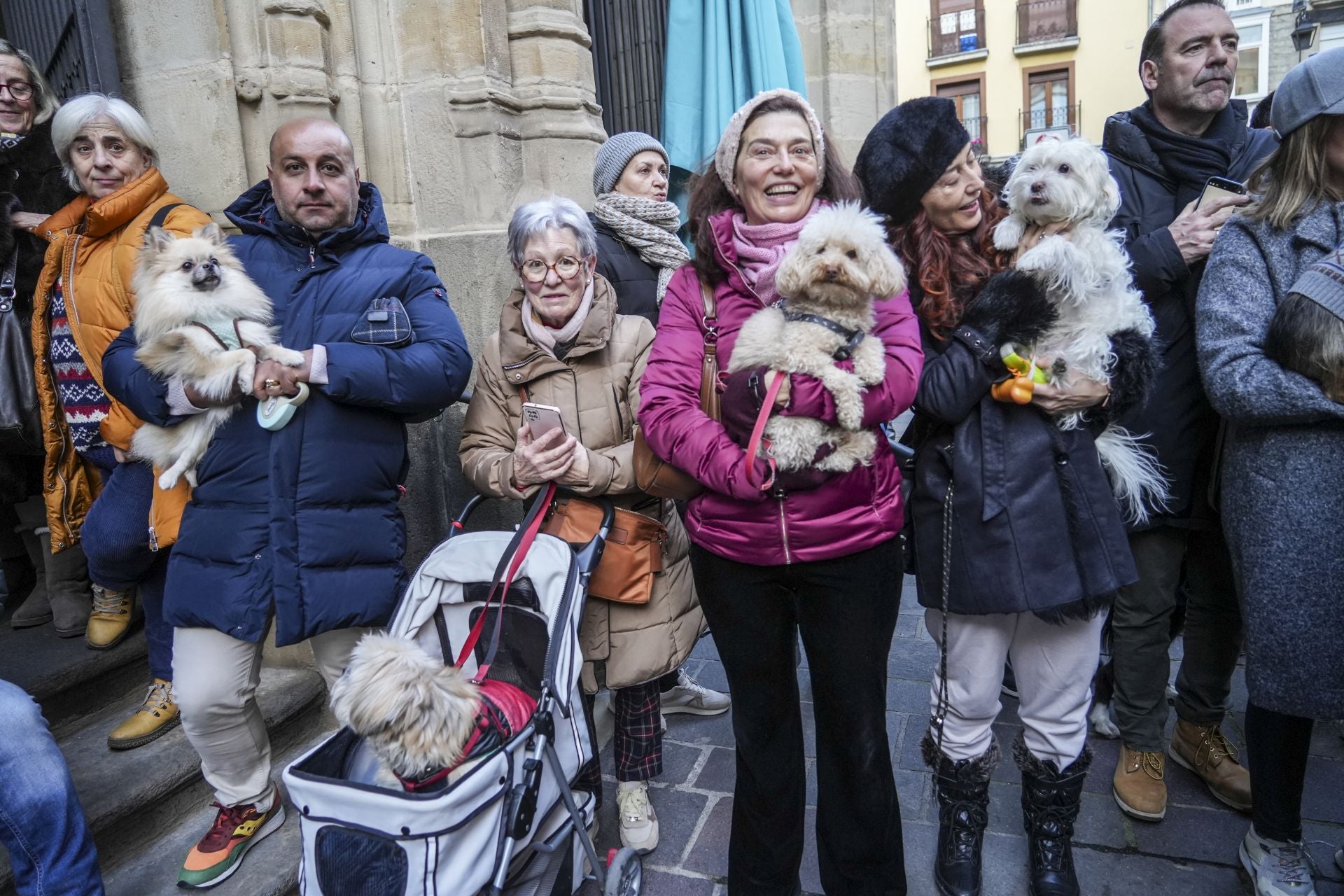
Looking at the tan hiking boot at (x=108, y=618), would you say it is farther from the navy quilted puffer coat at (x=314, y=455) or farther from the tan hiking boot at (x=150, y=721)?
the navy quilted puffer coat at (x=314, y=455)

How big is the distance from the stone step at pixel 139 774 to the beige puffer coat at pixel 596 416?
1351 millimetres

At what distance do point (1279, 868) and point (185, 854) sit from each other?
3.31 meters

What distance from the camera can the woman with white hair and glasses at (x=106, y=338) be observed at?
2980 millimetres

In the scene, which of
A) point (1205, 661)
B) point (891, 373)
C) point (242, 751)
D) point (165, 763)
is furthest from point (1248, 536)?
point (165, 763)

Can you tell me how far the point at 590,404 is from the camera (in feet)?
9.22

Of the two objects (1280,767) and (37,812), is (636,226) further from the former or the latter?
(1280,767)

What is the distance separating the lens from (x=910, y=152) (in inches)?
94.7

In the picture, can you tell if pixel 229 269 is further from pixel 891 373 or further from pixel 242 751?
pixel 891 373

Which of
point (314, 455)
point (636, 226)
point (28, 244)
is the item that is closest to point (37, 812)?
point (314, 455)

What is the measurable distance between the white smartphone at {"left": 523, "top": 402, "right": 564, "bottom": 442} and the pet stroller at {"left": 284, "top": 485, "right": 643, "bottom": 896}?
20cm

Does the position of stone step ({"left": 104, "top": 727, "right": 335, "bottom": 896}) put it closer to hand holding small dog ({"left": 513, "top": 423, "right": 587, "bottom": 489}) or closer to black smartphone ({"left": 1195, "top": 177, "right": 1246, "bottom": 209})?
hand holding small dog ({"left": 513, "top": 423, "right": 587, "bottom": 489})

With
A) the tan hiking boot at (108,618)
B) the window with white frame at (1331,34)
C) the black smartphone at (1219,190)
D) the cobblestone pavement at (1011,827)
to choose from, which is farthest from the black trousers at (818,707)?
the window with white frame at (1331,34)

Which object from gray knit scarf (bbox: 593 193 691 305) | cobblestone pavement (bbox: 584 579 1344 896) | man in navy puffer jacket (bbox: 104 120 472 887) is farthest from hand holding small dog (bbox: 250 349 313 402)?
cobblestone pavement (bbox: 584 579 1344 896)

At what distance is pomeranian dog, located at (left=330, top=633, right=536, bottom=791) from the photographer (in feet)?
6.54
